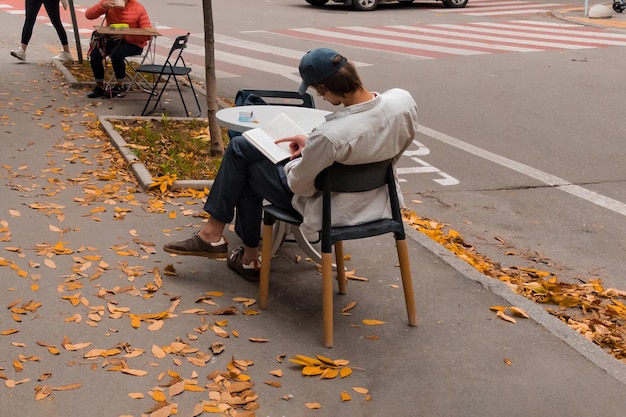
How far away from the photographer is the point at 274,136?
15.8 feet

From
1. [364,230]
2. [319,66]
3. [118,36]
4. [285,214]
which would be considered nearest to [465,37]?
[118,36]

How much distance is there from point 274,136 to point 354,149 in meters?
0.85

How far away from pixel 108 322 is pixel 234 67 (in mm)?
9784

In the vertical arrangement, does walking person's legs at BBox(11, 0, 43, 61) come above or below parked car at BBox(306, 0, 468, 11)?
above

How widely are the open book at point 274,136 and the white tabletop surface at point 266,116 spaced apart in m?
0.43

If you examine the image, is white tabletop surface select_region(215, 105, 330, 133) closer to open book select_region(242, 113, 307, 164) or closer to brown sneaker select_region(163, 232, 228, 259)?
open book select_region(242, 113, 307, 164)

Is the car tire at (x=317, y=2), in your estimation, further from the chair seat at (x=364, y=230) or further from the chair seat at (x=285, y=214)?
the chair seat at (x=364, y=230)

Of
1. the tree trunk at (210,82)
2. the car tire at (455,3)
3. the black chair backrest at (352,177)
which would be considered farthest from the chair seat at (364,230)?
the car tire at (455,3)

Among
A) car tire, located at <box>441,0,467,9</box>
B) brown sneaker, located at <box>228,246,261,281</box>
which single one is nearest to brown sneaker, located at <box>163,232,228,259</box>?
brown sneaker, located at <box>228,246,261,281</box>

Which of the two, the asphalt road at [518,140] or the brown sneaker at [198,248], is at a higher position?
Answer: the brown sneaker at [198,248]

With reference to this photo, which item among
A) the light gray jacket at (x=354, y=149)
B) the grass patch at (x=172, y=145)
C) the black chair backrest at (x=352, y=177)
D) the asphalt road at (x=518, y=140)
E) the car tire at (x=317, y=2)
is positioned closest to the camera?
the light gray jacket at (x=354, y=149)

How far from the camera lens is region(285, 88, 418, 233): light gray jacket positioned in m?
4.06

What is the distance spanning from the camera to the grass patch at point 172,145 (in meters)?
7.30

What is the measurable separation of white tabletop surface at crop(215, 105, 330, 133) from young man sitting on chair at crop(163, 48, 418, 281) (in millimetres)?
639
